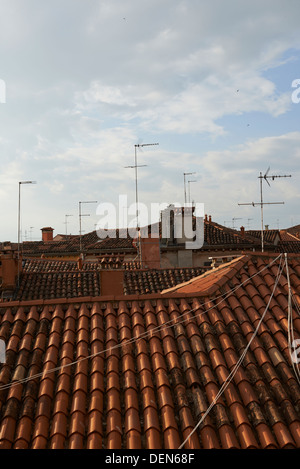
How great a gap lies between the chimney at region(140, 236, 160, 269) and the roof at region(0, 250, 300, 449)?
18859 mm

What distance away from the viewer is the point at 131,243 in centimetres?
3766

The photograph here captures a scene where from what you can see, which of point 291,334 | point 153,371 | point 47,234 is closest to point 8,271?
point 153,371

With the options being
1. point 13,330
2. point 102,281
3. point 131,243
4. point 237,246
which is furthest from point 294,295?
point 131,243

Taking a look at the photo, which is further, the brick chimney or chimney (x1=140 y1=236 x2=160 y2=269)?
chimney (x1=140 y1=236 x2=160 y2=269)

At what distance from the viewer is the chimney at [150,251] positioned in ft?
88.8

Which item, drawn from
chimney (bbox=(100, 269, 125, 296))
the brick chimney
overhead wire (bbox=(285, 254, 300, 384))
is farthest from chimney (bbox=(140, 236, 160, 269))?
overhead wire (bbox=(285, 254, 300, 384))

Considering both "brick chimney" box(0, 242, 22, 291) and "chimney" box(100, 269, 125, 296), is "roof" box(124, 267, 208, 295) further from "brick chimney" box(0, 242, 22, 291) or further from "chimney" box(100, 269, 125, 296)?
"brick chimney" box(0, 242, 22, 291)

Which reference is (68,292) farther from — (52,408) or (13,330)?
(52,408)

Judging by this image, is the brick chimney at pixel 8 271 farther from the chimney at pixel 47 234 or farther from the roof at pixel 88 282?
the chimney at pixel 47 234

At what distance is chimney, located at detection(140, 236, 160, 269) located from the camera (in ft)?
88.8

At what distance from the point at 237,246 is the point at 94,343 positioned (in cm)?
2662

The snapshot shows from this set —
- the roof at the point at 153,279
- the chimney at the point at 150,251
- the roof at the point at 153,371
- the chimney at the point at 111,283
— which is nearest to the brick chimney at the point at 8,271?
the chimney at the point at 111,283

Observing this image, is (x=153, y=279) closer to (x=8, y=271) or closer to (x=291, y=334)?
(x=8, y=271)
